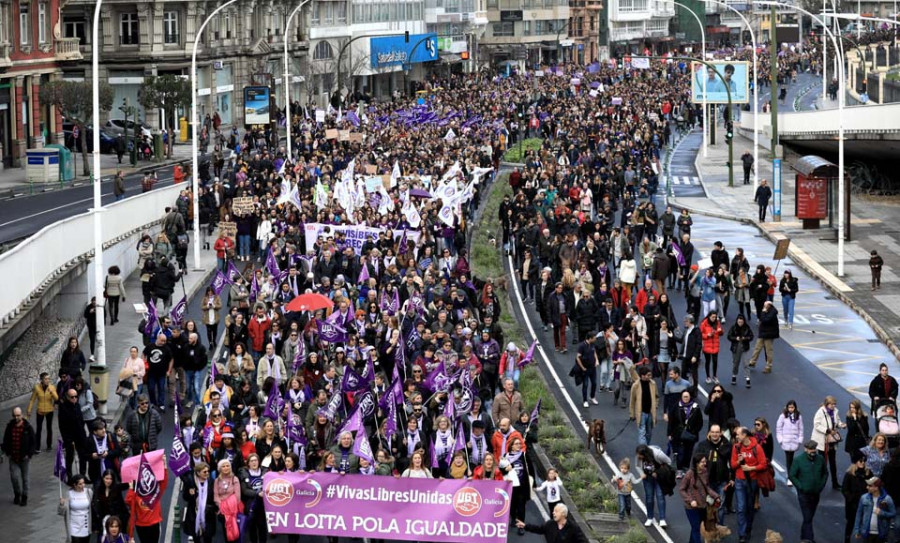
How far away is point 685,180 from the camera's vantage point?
6675 cm

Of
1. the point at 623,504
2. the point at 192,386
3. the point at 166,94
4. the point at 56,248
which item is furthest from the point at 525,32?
the point at 623,504

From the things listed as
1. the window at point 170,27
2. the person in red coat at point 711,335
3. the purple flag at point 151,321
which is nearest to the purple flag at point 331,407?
the purple flag at point 151,321

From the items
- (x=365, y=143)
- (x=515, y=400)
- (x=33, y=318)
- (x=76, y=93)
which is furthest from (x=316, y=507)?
(x=76, y=93)

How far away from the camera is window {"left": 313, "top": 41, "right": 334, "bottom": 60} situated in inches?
4149

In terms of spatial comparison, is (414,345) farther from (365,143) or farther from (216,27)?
(216,27)

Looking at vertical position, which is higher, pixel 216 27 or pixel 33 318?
pixel 216 27

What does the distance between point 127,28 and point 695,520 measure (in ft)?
226

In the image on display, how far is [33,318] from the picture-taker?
29422 mm

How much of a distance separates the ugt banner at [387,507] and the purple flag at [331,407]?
8.47 feet

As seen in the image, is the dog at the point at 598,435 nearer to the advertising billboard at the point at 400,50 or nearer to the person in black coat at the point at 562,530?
the person in black coat at the point at 562,530

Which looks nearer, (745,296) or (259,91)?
(745,296)

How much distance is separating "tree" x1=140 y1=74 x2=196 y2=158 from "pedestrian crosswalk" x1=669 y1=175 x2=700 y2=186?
2120 cm

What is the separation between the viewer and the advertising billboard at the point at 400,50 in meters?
111

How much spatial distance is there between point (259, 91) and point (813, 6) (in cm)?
13157
